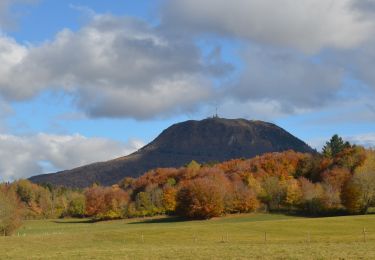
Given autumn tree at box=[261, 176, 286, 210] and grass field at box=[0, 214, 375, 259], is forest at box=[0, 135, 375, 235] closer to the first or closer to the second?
autumn tree at box=[261, 176, 286, 210]

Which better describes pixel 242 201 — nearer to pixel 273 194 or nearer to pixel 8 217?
pixel 273 194

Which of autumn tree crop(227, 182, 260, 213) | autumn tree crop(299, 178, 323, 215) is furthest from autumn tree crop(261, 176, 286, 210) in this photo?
autumn tree crop(299, 178, 323, 215)

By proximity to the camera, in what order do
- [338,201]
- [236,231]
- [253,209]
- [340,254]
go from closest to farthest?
[340,254], [236,231], [338,201], [253,209]

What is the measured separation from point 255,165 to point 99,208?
5728 centimetres

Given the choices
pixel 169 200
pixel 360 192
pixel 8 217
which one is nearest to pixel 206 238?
pixel 8 217

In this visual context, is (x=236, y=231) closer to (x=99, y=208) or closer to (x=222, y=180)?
(x=222, y=180)

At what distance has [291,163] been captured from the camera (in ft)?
635

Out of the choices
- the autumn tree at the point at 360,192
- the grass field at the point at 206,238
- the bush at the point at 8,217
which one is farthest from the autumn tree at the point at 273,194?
the bush at the point at 8,217

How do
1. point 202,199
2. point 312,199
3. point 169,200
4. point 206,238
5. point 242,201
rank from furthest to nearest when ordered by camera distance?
point 169,200, point 242,201, point 202,199, point 312,199, point 206,238

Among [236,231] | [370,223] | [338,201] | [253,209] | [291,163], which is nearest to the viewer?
[236,231]

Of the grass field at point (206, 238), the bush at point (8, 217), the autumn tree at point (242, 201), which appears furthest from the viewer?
the autumn tree at point (242, 201)

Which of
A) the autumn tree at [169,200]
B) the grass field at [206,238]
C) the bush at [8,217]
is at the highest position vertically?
the autumn tree at [169,200]

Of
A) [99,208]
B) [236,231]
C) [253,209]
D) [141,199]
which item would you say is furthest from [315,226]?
[99,208]

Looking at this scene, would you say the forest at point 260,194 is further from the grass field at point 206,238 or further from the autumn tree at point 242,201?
the grass field at point 206,238
